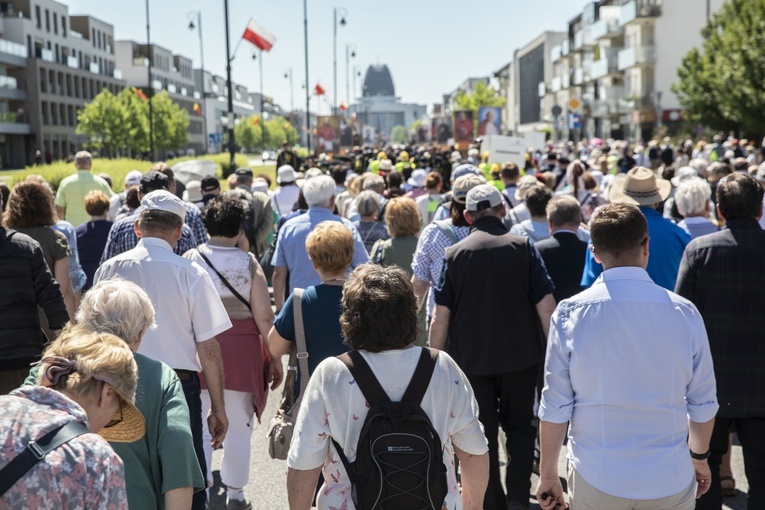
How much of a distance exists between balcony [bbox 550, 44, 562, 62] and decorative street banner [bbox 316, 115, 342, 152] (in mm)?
73037

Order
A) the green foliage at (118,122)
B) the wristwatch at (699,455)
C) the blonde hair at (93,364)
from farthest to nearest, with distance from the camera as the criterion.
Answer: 1. the green foliage at (118,122)
2. the wristwatch at (699,455)
3. the blonde hair at (93,364)

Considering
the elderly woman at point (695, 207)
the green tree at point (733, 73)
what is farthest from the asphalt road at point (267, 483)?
the green tree at point (733, 73)

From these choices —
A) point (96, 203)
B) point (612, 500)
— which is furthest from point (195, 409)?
point (96, 203)

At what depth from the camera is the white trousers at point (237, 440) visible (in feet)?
19.9

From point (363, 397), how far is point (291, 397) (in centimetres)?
175

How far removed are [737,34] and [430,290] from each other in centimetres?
4283

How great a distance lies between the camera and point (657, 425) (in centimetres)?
361

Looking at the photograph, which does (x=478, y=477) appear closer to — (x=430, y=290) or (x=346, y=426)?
(x=346, y=426)

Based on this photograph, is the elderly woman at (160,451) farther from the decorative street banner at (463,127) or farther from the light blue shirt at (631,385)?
the decorative street banner at (463,127)

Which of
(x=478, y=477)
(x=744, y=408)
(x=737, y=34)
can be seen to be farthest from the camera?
(x=737, y=34)

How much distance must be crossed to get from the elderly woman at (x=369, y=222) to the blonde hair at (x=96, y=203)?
248 centimetres

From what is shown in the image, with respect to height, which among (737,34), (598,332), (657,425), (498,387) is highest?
(737,34)

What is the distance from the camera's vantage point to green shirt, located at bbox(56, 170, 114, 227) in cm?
1127

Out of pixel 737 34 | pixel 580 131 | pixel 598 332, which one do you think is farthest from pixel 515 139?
pixel 580 131
